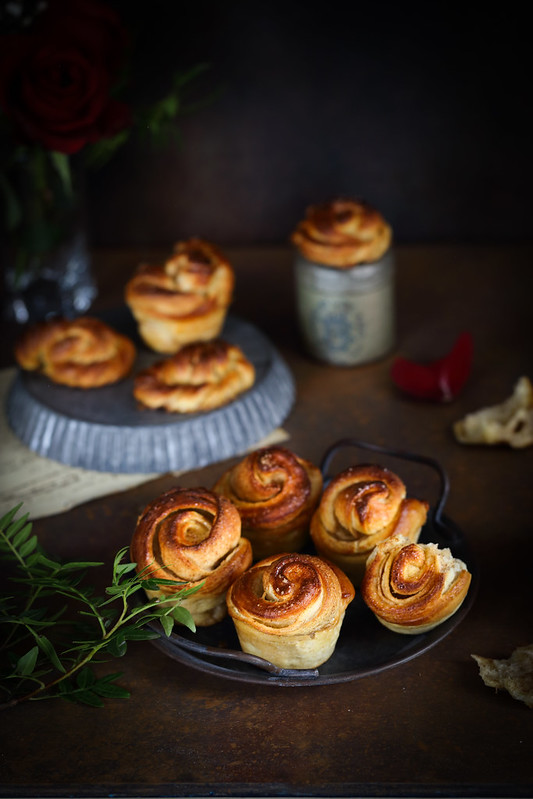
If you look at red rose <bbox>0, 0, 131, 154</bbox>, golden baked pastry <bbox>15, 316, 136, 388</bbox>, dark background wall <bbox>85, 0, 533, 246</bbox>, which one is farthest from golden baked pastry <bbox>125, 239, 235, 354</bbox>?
dark background wall <bbox>85, 0, 533, 246</bbox>

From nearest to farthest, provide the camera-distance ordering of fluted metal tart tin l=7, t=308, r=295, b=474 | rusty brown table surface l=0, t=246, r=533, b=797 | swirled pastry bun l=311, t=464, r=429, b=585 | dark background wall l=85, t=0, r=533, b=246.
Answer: rusty brown table surface l=0, t=246, r=533, b=797, swirled pastry bun l=311, t=464, r=429, b=585, fluted metal tart tin l=7, t=308, r=295, b=474, dark background wall l=85, t=0, r=533, b=246

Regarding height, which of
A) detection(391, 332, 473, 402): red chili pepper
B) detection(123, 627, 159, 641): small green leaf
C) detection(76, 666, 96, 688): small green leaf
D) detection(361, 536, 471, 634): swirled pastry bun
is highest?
detection(361, 536, 471, 634): swirled pastry bun

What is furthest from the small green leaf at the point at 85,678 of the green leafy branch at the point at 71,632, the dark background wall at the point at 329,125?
the dark background wall at the point at 329,125

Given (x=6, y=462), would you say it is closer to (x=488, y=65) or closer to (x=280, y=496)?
(x=280, y=496)

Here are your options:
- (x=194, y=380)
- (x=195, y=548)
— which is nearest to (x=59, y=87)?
(x=194, y=380)

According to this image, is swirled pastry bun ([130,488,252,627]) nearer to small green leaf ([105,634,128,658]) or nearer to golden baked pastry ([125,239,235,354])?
small green leaf ([105,634,128,658])

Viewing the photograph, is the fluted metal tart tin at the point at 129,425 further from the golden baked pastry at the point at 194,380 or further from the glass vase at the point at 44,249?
the glass vase at the point at 44,249
